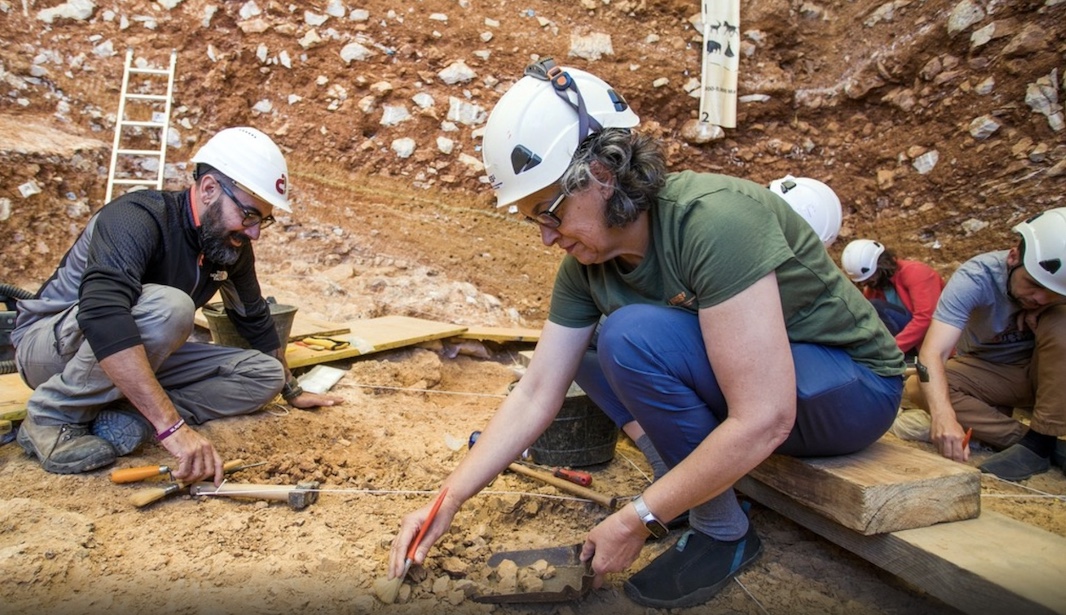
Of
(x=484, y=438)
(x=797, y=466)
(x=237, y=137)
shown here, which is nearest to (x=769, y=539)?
(x=797, y=466)

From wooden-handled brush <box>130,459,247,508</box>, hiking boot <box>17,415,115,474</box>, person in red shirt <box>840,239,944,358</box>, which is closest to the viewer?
wooden-handled brush <box>130,459,247,508</box>

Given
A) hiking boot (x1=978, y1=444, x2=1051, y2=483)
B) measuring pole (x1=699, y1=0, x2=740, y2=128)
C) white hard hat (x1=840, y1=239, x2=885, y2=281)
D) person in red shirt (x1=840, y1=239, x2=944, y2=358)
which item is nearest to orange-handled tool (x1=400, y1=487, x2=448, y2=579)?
hiking boot (x1=978, y1=444, x2=1051, y2=483)

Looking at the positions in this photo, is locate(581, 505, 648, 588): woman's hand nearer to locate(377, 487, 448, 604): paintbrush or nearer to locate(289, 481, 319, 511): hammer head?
locate(377, 487, 448, 604): paintbrush

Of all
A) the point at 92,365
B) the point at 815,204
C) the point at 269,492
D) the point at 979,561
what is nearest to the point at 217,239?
the point at 92,365

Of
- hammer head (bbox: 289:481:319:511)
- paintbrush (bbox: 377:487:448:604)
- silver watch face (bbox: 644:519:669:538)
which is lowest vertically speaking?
hammer head (bbox: 289:481:319:511)

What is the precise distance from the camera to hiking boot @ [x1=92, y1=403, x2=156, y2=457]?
2644 millimetres

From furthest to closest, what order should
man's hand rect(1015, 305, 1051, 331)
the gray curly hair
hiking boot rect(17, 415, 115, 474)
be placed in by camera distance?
1. man's hand rect(1015, 305, 1051, 331)
2. hiking boot rect(17, 415, 115, 474)
3. the gray curly hair

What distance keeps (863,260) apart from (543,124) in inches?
148

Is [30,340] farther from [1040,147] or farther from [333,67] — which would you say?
[1040,147]

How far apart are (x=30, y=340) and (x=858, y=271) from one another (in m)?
4.68

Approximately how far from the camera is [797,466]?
202cm

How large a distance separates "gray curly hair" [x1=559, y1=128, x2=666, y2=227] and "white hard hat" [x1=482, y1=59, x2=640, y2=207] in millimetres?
27

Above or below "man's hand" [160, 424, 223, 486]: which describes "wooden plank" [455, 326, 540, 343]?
below

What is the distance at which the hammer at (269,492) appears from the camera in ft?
7.80
